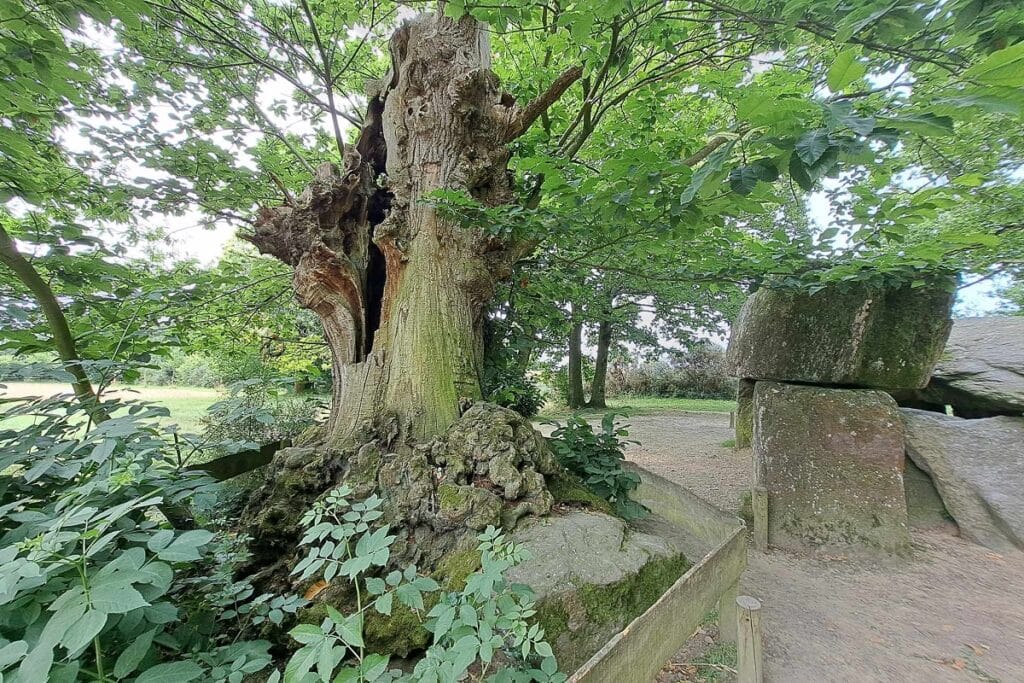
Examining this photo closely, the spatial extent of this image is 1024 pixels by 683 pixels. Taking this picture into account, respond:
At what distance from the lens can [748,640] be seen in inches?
68.4

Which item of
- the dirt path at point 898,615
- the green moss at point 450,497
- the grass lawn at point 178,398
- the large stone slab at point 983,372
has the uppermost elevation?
the large stone slab at point 983,372

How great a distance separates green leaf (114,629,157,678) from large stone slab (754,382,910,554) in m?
4.02

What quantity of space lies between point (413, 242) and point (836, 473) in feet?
12.8

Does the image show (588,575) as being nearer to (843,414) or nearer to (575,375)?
(843,414)

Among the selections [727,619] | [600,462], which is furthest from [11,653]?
[727,619]

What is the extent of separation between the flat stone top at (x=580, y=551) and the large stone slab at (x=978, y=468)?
3.93 meters

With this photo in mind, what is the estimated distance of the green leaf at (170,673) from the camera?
762mm

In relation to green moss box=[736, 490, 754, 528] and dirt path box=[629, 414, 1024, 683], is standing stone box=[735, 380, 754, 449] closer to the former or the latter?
green moss box=[736, 490, 754, 528]

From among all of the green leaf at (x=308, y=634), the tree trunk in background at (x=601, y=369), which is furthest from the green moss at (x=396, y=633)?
the tree trunk in background at (x=601, y=369)

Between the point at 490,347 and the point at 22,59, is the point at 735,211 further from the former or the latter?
the point at 22,59

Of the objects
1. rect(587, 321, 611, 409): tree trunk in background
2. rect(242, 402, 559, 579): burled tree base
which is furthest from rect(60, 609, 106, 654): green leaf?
rect(587, 321, 611, 409): tree trunk in background

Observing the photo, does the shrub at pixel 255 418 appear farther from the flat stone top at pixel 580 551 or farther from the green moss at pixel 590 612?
the green moss at pixel 590 612

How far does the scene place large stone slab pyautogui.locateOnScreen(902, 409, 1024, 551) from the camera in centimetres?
334

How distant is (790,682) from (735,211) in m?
2.30
